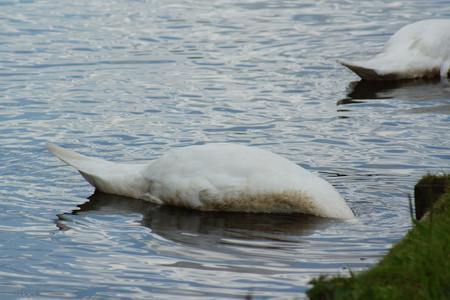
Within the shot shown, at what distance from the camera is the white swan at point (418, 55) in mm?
13000

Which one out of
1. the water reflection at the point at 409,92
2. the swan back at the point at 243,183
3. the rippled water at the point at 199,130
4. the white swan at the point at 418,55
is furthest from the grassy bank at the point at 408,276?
the white swan at the point at 418,55

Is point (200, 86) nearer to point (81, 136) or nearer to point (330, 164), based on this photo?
point (81, 136)

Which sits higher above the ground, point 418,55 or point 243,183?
point 418,55

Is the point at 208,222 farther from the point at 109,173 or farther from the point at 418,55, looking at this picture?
the point at 418,55

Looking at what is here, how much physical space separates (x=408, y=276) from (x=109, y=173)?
449 centimetres

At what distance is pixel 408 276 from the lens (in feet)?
15.3

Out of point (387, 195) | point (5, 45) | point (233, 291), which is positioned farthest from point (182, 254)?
point (5, 45)

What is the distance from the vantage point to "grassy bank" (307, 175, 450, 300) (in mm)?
4375

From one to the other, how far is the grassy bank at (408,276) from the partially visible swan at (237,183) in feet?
6.89

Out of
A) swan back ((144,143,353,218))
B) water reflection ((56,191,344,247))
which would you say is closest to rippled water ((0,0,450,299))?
water reflection ((56,191,344,247))

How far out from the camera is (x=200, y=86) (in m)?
12.8

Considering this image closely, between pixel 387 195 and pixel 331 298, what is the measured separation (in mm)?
3627

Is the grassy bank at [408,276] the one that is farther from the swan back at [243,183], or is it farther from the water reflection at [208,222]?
the swan back at [243,183]

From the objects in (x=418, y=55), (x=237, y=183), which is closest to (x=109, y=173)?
(x=237, y=183)
